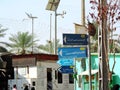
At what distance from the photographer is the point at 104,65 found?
17.5 m

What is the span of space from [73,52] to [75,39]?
110cm

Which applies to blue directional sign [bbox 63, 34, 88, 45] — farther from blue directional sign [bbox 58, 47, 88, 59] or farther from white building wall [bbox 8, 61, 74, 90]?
white building wall [bbox 8, 61, 74, 90]

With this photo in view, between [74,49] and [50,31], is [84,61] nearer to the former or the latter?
[74,49]

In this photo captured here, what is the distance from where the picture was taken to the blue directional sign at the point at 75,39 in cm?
2019

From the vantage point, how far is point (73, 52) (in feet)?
69.8

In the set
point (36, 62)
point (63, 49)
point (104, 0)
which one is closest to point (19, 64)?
point (36, 62)

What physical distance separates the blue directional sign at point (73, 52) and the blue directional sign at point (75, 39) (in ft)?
1.48

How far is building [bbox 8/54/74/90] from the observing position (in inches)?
1752

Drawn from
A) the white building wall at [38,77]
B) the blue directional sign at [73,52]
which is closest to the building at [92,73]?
the blue directional sign at [73,52]

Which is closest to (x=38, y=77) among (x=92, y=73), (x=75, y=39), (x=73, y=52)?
(x=92, y=73)

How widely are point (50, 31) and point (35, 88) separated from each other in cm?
2363

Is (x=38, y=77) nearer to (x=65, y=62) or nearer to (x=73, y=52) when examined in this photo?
(x=65, y=62)

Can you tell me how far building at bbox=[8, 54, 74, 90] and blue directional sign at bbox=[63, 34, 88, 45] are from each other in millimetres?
23722

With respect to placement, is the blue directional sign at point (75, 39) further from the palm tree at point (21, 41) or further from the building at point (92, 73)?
the palm tree at point (21, 41)
